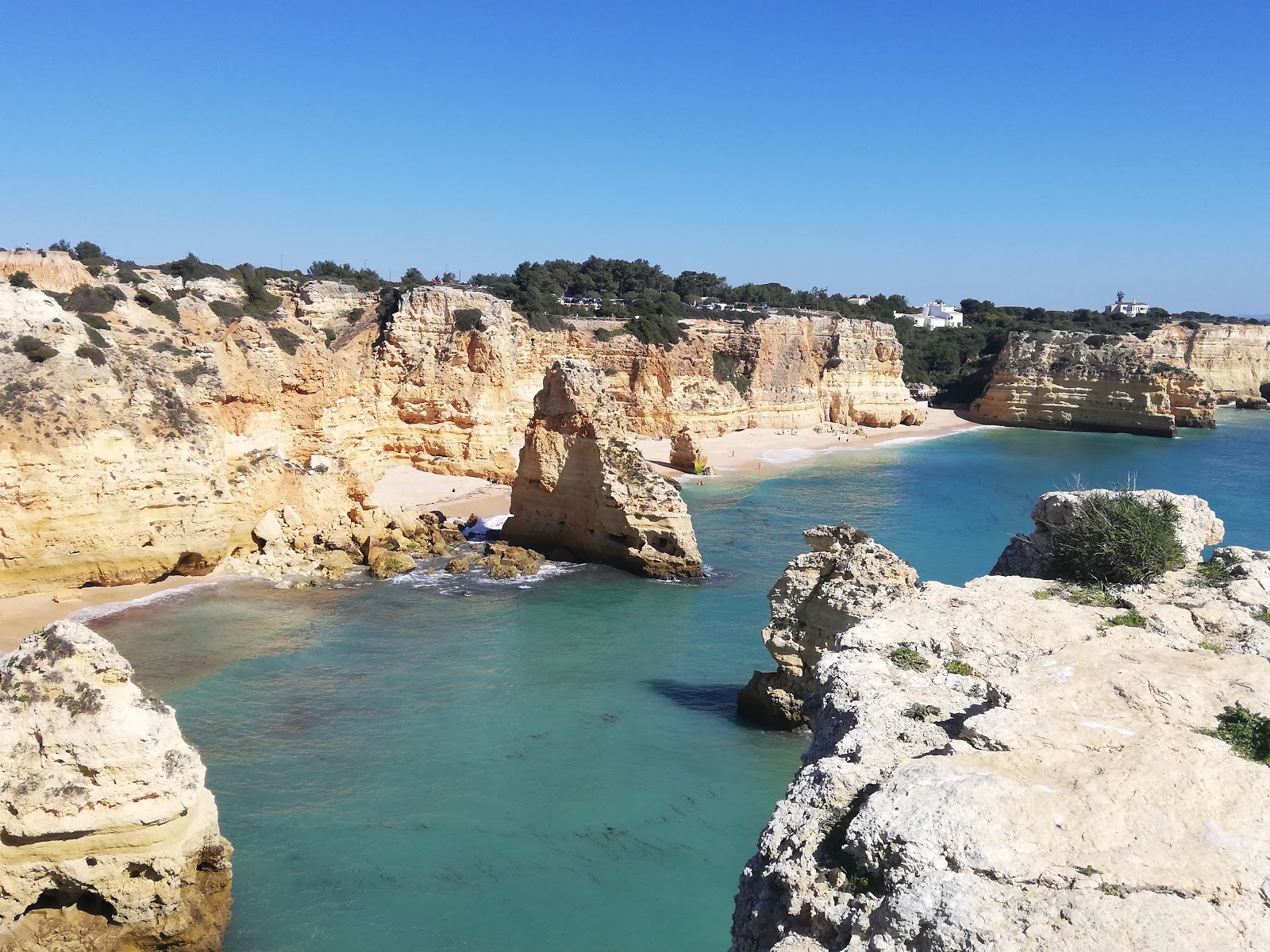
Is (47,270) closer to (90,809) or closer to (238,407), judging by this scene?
(238,407)

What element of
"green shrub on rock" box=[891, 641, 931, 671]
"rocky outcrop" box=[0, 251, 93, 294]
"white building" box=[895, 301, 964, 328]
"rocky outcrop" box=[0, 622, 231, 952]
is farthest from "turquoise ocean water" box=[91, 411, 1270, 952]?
"white building" box=[895, 301, 964, 328]

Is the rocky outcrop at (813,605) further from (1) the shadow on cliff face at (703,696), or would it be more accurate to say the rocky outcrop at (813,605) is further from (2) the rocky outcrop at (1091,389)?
(2) the rocky outcrop at (1091,389)

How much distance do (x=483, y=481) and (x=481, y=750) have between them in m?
23.5

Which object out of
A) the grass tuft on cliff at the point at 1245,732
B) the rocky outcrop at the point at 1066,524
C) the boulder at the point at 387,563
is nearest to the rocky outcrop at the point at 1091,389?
the boulder at the point at 387,563

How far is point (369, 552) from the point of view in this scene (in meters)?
26.7

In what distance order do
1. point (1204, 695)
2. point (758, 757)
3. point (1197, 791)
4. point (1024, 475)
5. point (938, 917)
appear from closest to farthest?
point (938, 917) → point (1197, 791) → point (1204, 695) → point (758, 757) → point (1024, 475)

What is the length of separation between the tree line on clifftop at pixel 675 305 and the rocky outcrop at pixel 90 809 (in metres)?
28.4

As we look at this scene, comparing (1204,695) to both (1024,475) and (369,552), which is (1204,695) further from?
(1024,475)

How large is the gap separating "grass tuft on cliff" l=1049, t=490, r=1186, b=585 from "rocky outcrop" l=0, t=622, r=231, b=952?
31.9ft

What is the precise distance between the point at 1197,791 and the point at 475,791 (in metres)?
10.9

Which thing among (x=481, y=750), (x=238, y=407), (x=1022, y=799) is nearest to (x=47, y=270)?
(x=238, y=407)

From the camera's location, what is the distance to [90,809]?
950 centimetres

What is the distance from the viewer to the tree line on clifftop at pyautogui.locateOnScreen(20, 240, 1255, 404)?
46.9 m

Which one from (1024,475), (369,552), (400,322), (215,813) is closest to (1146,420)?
(1024,475)
